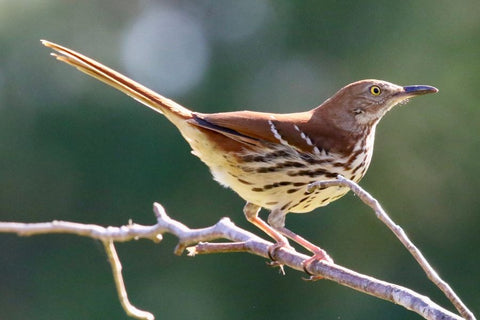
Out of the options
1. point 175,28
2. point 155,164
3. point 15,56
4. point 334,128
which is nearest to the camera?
point 334,128

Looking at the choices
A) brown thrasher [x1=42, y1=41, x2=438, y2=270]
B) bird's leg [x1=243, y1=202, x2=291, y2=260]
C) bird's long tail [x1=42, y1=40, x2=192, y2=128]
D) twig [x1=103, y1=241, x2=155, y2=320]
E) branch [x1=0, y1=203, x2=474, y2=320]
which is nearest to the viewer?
branch [x1=0, y1=203, x2=474, y2=320]

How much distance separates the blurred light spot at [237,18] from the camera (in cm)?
1364

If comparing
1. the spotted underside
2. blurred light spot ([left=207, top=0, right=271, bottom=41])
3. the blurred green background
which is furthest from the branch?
blurred light spot ([left=207, top=0, right=271, bottom=41])

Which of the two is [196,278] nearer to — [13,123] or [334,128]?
[13,123]

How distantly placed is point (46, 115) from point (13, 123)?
51cm

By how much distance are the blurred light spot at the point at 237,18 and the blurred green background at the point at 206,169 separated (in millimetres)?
603

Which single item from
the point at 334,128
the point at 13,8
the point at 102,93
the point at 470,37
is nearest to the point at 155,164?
the point at 102,93

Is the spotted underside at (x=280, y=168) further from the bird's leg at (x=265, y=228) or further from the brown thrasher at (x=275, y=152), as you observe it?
the bird's leg at (x=265, y=228)

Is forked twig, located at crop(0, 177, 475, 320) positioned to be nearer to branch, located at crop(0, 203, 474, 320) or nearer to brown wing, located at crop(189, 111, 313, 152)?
branch, located at crop(0, 203, 474, 320)

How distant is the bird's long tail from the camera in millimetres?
4020

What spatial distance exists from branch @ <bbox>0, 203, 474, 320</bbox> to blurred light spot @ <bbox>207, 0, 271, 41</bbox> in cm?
972

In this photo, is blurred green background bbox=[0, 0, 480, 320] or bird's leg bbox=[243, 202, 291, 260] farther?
blurred green background bbox=[0, 0, 480, 320]

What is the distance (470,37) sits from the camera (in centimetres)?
1238

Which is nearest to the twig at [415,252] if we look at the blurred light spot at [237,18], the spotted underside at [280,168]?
the spotted underside at [280,168]
